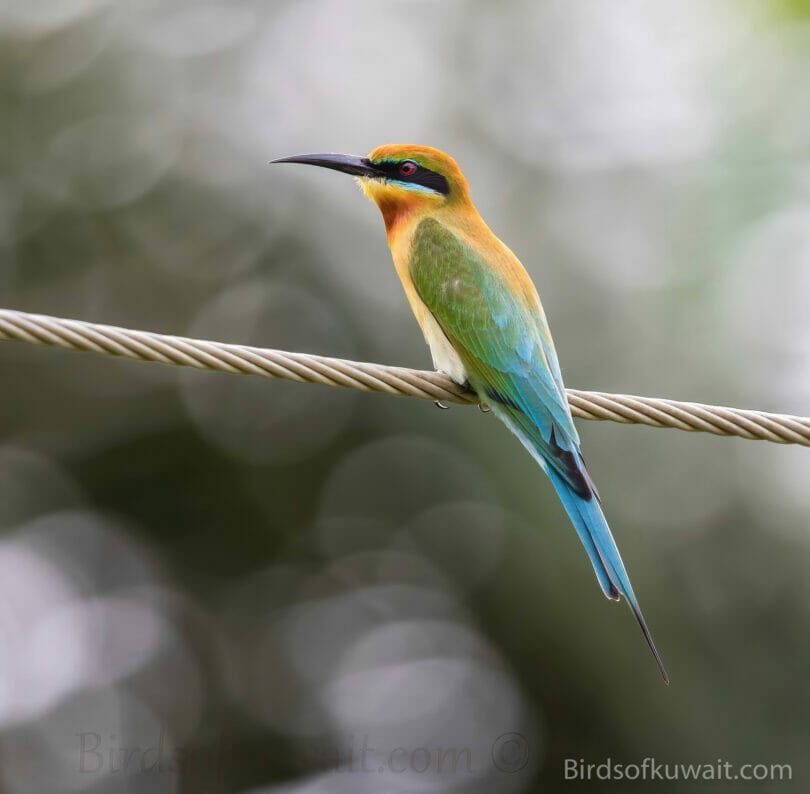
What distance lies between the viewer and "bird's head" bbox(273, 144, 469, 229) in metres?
4.87

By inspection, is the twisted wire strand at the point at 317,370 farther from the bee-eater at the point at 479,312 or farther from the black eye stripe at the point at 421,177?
the black eye stripe at the point at 421,177

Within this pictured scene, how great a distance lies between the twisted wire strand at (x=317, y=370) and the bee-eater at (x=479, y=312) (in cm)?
36

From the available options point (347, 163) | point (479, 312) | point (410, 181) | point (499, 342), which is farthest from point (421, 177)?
point (499, 342)

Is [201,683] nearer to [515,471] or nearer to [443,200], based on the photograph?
[515,471]

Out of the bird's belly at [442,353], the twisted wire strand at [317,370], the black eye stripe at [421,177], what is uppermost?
the black eye stripe at [421,177]

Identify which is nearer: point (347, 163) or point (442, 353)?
point (442, 353)

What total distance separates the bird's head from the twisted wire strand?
148cm

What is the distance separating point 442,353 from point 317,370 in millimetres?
1277

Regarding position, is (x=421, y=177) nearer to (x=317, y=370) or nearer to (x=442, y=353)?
(x=442, y=353)

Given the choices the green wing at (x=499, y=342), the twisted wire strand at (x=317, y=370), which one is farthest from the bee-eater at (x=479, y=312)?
the twisted wire strand at (x=317, y=370)

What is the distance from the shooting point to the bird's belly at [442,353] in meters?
4.35

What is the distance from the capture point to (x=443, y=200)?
16.0ft

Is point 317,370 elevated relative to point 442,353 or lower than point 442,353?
elevated

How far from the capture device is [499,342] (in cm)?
423
